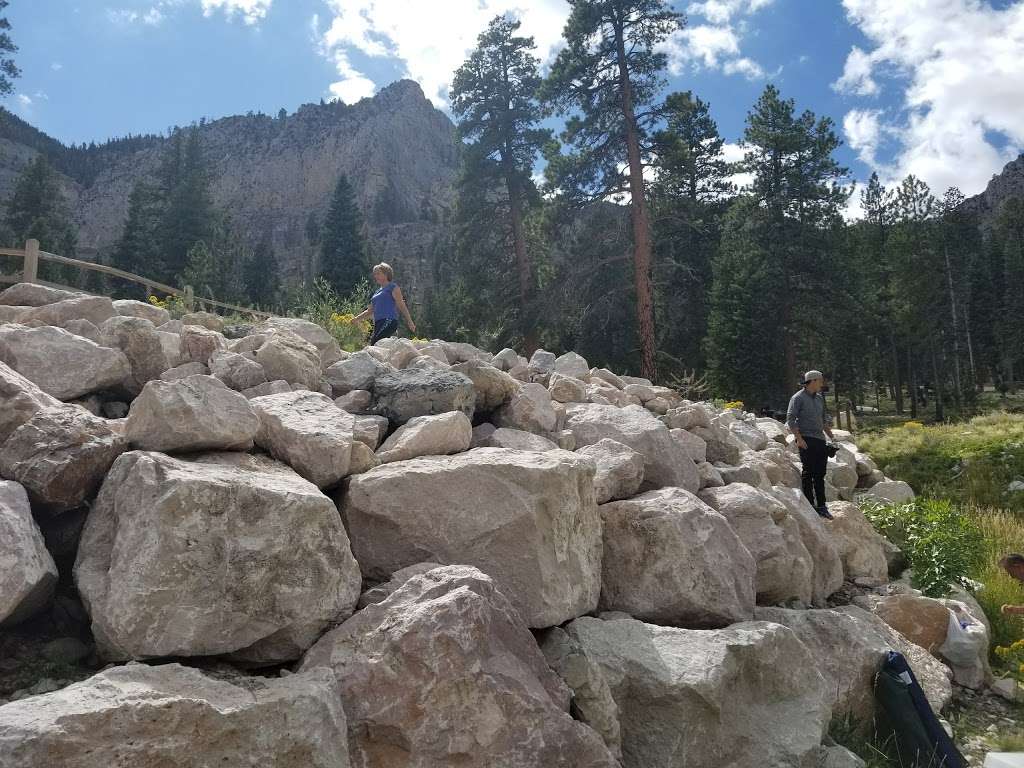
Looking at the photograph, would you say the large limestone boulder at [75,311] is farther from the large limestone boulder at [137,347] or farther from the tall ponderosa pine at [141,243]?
the tall ponderosa pine at [141,243]

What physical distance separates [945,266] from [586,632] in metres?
42.9

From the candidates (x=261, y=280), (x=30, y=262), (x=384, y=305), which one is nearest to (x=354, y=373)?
(x=384, y=305)

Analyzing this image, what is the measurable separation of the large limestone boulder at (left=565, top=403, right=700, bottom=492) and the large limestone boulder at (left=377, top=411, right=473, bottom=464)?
156cm

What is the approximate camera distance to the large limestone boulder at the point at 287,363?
16.6 feet

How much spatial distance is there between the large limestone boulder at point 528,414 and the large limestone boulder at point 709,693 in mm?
2145

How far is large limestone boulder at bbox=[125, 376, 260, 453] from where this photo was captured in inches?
126

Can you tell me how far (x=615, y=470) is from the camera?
180 inches

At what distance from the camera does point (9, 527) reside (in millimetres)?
2533

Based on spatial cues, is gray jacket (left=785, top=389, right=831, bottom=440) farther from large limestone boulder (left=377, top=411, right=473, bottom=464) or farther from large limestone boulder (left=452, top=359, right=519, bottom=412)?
large limestone boulder (left=377, top=411, right=473, bottom=464)

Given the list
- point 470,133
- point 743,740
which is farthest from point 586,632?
point 470,133

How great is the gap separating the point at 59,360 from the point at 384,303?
4.52 metres

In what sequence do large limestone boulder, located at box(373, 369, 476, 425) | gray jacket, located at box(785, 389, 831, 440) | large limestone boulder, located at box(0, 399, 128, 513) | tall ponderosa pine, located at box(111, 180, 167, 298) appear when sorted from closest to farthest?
large limestone boulder, located at box(0, 399, 128, 513) < large limestone boulder, located at box(373, 369, 476, 425) < gray jacket, located at box(785, 389, 831, 440) < tall ponderosa pine, located at box(111, 180, 167, 298)

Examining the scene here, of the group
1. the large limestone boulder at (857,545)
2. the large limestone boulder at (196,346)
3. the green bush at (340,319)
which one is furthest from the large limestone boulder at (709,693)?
the green bush at (340,319)

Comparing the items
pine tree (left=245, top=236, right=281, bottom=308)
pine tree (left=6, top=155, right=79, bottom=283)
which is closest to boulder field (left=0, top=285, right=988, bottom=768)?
pine tree (left=6, top=155, right=79, bottom=283)
